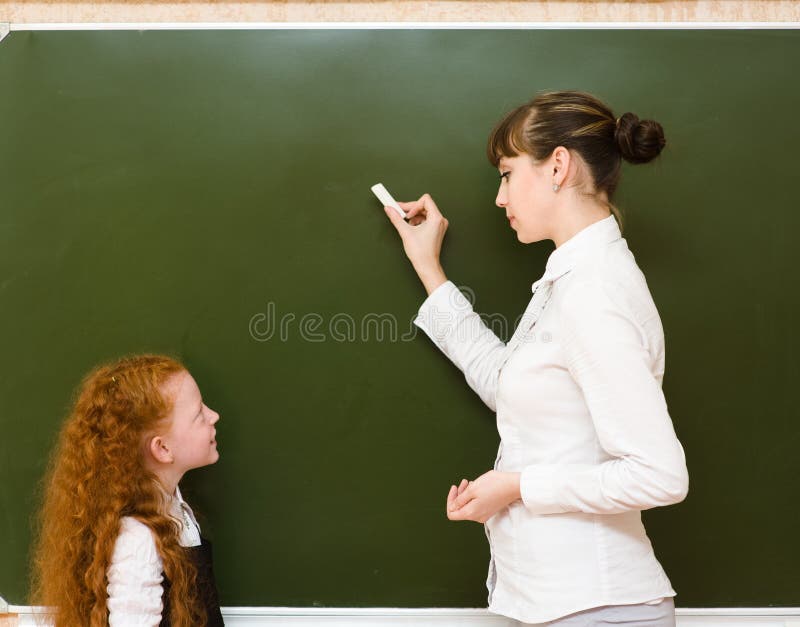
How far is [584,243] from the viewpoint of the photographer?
3.85 feet

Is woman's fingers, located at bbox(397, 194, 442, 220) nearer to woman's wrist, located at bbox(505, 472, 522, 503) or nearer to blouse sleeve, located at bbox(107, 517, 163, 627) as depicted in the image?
woman's wrist, located at bbox(505, 472, 522, 503)

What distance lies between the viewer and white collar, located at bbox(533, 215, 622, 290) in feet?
3.84

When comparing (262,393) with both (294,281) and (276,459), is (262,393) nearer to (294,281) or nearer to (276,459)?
(276,459)

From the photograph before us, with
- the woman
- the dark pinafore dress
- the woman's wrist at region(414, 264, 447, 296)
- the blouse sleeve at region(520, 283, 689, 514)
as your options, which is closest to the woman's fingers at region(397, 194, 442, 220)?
the woman's wrist at region(414, 264, 447, 296)

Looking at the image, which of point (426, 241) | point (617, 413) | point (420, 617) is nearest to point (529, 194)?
point (426, 241)

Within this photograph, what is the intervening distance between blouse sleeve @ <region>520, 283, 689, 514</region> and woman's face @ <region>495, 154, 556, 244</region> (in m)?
0.19

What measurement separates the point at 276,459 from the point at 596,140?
0.98 meters

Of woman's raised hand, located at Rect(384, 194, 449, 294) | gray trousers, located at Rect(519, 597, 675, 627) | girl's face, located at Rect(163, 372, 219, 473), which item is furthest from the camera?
woman's raised hand, located at Rect(384, 194, 449, 294)

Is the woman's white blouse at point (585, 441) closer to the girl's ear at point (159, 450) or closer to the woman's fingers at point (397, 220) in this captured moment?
the woman's fingers at point (397, 220)

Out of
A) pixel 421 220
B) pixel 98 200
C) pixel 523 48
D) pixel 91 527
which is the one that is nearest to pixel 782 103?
pixel 523 48

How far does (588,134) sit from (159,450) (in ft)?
3.36

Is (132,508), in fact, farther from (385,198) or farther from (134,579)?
(385,198)

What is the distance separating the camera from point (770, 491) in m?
1.52

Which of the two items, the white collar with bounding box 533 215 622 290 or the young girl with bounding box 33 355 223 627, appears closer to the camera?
the white collar with bounding box 533 215 622 290
